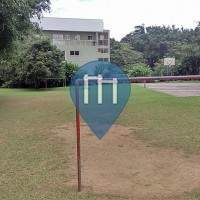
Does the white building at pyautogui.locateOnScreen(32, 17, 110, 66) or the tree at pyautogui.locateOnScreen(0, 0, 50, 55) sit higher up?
the white building at pyautogui.locateOnScreen(32, 17, 110, 66)

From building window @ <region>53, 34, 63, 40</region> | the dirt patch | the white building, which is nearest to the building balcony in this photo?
the white building

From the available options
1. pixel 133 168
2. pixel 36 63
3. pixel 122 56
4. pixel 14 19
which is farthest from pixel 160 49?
pixel 133 168

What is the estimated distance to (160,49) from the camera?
56.1 meters

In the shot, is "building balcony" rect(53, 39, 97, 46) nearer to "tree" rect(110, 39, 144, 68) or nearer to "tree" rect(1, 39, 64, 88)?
"tree" rect(110, 39, 144, 68)

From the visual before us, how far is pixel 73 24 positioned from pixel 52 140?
1350 inches

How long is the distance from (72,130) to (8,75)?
1975 cm

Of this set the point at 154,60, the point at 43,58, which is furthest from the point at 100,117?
the point at 154,60

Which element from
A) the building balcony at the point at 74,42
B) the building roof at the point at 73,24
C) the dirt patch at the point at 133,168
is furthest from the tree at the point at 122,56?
the dirt patch at the point at 133,168

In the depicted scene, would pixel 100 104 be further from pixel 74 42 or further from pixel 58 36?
pixel 58 36

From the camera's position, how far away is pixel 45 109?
1259cm

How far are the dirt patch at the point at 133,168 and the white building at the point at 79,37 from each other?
31.5 meters

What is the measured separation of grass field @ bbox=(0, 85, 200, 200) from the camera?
13.9 feet

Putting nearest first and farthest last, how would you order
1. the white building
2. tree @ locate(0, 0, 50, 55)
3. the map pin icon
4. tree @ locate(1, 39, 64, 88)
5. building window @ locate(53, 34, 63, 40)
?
the map pin icon → tree @ locate(0, 0, 50, 55) → tree @ locate(1, 39, 64, 88) → the white building → building window @ locate(53, 34, 63, 40)

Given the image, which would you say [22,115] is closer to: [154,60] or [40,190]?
[40,190]
